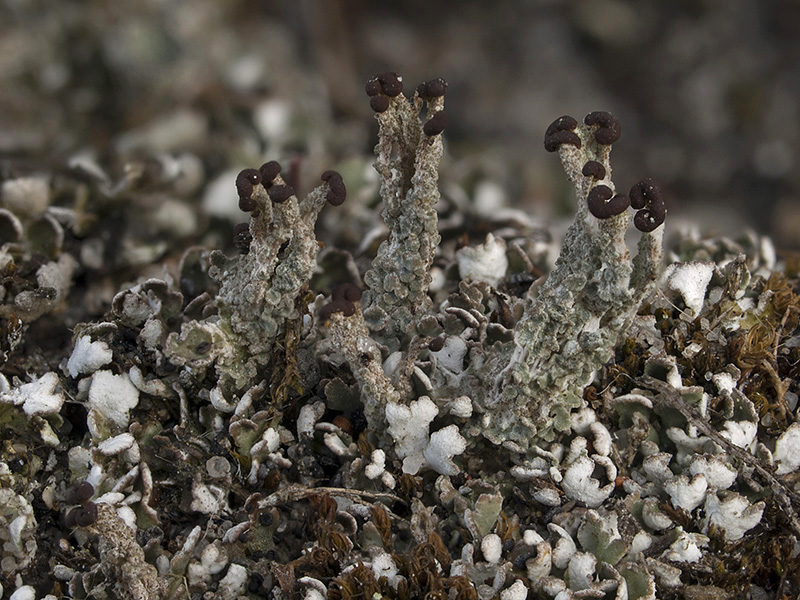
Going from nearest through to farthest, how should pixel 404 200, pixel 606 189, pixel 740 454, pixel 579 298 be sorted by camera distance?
1. pixel 606 189
2. pixel 579 298
3. pixel 740 454
4. pixel 404 200

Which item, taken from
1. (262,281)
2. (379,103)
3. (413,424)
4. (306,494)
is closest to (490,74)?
(379,103)

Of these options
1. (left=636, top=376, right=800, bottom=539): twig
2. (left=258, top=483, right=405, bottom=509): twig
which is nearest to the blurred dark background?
(left=636, top=376, right=800, bottom=539): twig

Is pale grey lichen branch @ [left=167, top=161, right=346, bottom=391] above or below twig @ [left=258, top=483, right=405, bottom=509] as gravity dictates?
above

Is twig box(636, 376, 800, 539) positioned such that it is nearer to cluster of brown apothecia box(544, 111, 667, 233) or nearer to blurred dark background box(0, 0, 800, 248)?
cluster of brown apothecia box(544, 111, 667, 233)

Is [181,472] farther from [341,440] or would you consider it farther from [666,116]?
[666,116]

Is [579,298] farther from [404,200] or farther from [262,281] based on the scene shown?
[262,281]

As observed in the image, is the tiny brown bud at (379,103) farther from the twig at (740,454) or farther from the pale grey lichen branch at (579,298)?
the twig at (740,454)

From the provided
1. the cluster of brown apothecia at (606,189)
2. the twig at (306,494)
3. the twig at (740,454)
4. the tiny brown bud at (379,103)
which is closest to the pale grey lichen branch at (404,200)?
the tiny brown bud at (379,103)
